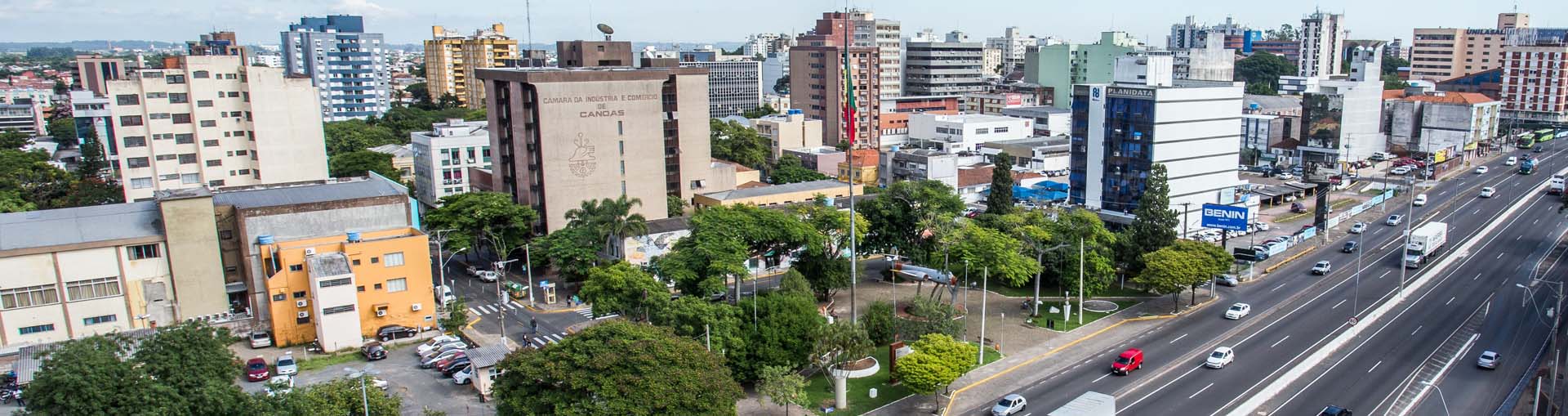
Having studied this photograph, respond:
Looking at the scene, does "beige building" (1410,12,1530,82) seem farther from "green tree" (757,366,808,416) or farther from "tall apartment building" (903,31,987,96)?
"green tree" (757,366,808,416)

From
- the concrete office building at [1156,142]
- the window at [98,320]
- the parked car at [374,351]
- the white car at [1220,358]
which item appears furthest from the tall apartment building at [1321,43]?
the window at [98,320]

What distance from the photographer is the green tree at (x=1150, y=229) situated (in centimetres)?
6134

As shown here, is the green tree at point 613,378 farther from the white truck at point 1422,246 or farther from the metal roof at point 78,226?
the white truck at point 1422,246

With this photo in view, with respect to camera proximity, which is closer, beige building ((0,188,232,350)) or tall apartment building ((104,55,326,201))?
beige building ((0,188,232,350))

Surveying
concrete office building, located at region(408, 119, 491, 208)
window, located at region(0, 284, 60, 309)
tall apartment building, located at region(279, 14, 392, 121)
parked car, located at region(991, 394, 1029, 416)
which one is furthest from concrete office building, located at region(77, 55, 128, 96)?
parked car, located at region(991, 394, 1029, 416)

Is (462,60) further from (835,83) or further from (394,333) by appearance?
(394,333)

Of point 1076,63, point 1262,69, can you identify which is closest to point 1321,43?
point 1262,69

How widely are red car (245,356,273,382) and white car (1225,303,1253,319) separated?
170 ft

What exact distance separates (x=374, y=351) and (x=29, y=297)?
58.5ft

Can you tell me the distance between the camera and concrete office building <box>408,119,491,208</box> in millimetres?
89562

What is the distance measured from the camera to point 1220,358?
47281mm

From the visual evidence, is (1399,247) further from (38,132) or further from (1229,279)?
(38,132)

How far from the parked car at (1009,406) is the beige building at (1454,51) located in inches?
6799

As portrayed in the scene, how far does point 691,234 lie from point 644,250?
11.7 m
